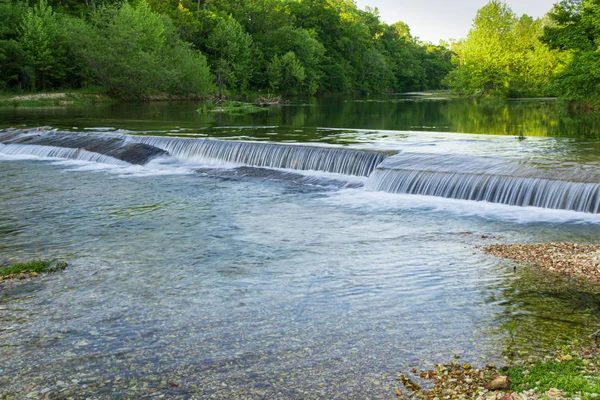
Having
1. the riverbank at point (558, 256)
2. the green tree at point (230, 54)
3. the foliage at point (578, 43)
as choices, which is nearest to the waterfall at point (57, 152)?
the riverbank at point (558, 256)

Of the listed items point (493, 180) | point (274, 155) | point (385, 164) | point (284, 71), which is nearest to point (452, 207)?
point (493, 180)

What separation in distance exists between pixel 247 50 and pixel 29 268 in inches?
3231

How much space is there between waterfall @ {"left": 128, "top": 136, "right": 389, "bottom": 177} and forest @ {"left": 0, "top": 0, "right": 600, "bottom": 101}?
20970 millimetres

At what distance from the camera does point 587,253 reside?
411 inches

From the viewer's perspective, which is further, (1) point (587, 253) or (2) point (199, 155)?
(2) point (199, 155)

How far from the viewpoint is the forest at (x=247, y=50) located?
5261 centimetres

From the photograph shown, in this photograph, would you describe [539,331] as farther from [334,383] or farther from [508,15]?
[508,15]

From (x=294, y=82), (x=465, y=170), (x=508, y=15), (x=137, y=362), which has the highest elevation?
(x=508, y=15)

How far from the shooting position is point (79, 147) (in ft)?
84.4

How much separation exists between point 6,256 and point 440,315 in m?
8.06

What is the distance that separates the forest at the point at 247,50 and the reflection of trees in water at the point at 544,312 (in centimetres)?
2955

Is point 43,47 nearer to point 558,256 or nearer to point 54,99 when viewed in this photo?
point 54,99

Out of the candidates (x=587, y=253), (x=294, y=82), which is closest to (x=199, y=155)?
(x=587, y=253)

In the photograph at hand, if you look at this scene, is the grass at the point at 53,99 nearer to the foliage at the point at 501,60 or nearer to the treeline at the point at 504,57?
the treeline at the point at 504,57
